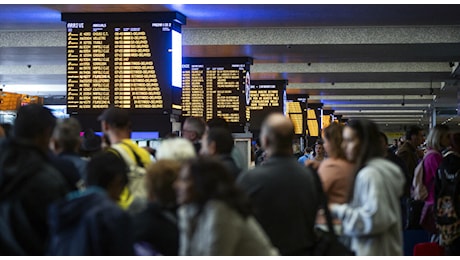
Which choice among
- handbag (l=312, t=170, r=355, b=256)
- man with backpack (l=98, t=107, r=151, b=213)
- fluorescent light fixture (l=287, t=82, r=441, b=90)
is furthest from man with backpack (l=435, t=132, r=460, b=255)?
fluorescent light fixture (l=287, t=82, r=441, b=90)

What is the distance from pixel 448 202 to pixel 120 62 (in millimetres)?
5011

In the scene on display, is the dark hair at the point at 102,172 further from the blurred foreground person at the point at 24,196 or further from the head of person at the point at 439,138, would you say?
the head of person at the point at 439,138

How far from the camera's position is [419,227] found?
9398 mm

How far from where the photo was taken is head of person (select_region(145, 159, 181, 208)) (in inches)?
164

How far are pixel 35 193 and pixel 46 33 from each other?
1044 centimetres

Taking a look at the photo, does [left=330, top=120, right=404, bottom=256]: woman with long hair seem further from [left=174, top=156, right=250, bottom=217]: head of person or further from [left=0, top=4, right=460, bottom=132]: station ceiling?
[left=0, top=4, right=460, bottom=132]: station ceiling

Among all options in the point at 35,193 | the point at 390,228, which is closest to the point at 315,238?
the point at 390,228

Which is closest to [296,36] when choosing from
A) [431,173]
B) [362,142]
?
[431,173]

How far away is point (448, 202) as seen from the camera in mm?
7754

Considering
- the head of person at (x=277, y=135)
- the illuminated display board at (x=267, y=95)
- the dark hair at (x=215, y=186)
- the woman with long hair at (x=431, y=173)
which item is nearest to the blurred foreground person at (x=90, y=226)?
the dark hair at (x=215, y=186)

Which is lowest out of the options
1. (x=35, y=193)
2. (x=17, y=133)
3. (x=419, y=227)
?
(x=419, y=227)

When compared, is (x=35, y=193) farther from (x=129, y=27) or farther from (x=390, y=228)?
(x=129, y=27)

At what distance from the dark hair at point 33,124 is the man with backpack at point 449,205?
4372mm

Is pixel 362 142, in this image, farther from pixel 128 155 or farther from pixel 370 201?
pixel 128 155
